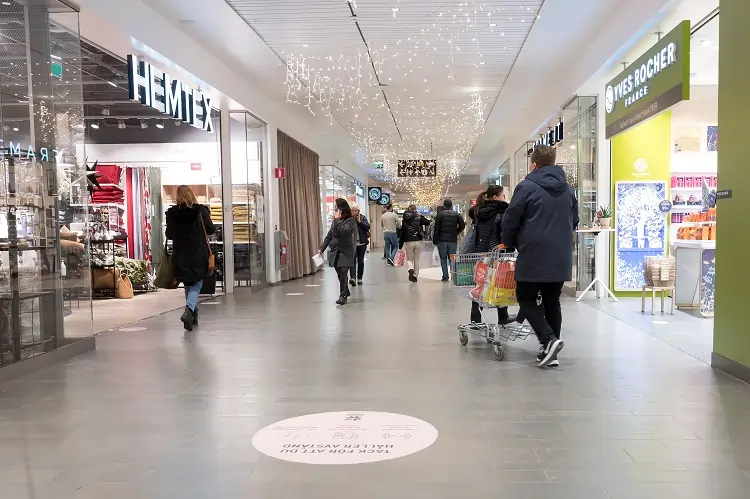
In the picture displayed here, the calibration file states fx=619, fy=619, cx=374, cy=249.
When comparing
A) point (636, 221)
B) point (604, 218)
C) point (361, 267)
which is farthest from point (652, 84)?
point (361, 267)

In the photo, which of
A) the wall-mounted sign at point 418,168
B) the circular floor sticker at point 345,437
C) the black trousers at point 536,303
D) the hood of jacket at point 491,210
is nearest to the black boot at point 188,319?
the hood of jacket at point 491,210

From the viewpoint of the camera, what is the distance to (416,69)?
32.4ft

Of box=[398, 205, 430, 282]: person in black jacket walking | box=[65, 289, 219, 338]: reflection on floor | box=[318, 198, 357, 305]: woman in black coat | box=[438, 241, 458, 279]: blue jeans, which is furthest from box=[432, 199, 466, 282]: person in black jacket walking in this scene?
box=[65, 289, 219, 338]: reflection on floor

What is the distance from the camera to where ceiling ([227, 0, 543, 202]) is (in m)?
7.16

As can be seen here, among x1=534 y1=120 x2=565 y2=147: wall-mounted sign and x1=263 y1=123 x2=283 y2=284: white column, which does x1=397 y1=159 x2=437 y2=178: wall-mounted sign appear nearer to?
x1=534 y1=120 x2=565 y2=147: wall-mounted sign

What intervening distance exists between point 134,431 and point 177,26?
19.0ft

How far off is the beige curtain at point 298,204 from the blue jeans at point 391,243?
258cm

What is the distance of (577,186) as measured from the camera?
32.0 ft

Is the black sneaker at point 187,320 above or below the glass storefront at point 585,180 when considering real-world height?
below

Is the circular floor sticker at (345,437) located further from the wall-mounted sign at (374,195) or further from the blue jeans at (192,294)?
the wall-mounted sign at (374,195)

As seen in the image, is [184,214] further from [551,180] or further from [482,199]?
[551,180]

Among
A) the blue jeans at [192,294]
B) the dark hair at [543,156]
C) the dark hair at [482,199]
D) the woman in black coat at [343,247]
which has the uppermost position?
the dark hair at [543,156]

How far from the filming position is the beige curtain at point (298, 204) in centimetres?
1280

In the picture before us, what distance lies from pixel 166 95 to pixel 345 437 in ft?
19.3
